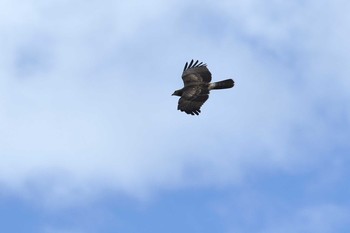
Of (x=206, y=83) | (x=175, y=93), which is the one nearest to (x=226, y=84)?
(x=206, y=83)

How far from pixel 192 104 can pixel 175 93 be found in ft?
11.1

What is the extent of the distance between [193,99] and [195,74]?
8.48ft

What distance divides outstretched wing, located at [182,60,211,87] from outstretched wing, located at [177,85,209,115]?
0.62 meters

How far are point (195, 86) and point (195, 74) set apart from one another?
123 centimetres

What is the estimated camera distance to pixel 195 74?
147 feet

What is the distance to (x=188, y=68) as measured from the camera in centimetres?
4544

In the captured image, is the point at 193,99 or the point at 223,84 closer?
the point at 223,84

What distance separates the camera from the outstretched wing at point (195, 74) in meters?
44.1

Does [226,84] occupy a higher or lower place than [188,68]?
lower

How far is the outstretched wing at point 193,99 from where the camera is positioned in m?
42.1

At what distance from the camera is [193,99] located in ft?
141

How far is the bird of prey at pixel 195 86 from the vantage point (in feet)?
138

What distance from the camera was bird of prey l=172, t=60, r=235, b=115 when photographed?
138 ft

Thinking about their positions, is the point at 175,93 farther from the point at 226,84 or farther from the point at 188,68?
the point at 226,84
